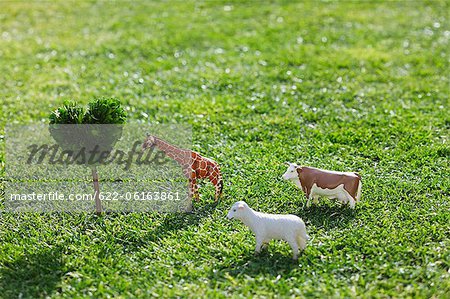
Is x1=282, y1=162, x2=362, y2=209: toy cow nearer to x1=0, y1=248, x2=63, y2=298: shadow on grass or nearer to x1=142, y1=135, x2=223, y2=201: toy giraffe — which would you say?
x1=142, y1=135, x2=223, y2=201: toy giraffe

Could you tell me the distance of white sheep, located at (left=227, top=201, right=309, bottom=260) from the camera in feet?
13.7

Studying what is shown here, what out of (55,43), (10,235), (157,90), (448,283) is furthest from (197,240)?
(55,43)

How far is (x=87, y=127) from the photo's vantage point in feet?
14.7

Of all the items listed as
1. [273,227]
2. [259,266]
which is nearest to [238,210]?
[273,227]

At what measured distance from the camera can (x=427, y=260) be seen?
13.9 ft

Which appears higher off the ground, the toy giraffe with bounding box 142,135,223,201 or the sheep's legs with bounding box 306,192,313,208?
the toy giraffe with bounding box 142,135,223,201

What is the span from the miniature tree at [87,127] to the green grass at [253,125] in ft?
2.23

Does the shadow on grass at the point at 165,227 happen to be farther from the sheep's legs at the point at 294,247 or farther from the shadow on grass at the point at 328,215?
the sheep's legs at the point at 294,247

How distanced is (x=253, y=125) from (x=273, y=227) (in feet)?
7.92

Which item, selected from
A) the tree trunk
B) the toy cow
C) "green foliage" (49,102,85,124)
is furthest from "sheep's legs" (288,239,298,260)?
"green foliage" (49,102,85,124)

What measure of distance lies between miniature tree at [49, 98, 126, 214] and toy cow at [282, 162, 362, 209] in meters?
1.37

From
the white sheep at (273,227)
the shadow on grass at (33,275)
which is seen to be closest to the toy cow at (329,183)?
the white sheep at (273,227)

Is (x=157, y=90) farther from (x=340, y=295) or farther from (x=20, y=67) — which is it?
(x=340, y=295)

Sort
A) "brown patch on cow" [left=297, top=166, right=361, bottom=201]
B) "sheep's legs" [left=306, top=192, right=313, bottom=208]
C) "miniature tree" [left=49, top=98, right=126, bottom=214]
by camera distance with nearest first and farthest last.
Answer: "miniature tree" [left=49, top=98, right=126, bottom=214]
"brown patch on cow" [left=297, top=166, right=361, bottom=201]
"sheep's legs" [left=306, top=192, right=313, bottom=208]
